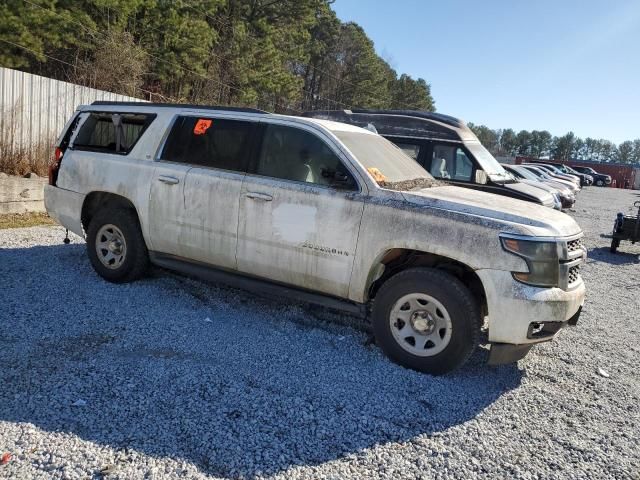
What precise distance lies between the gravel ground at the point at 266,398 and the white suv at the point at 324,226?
405 millimetres

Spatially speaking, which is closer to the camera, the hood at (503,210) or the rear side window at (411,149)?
the hood at (503,210)

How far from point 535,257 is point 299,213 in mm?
1938

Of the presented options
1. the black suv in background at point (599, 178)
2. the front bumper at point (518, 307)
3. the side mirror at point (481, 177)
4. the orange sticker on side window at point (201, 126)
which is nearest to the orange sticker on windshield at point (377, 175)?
the front bumper at point (518, 307)

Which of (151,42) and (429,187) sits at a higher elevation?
(151,42)

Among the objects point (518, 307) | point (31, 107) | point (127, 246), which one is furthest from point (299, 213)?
point (31, 107)

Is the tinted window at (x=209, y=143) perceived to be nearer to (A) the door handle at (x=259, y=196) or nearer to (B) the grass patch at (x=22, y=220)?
(A) the door handle at (x=259, y=196)

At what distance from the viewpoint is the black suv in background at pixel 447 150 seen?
930cm

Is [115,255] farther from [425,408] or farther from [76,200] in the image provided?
[425,408]

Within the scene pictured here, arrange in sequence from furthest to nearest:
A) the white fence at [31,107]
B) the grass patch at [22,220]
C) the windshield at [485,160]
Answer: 1. the white fence at [31,107]
2. the windshield at [485,160]
3. the grass patch at [22,220]

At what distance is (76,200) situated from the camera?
579 cm

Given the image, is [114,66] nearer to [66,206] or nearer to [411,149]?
[411,149]

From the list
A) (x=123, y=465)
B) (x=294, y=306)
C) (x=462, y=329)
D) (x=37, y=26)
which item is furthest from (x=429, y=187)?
(x=37, y=26)

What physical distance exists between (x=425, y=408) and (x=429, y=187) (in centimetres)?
210

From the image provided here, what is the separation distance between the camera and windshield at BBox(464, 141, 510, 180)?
30.8 feet
